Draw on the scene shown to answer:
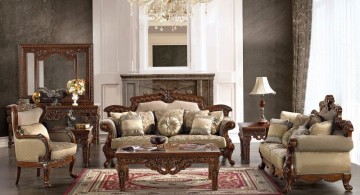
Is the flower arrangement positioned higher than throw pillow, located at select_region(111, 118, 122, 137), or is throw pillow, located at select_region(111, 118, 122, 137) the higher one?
the flower arrangement

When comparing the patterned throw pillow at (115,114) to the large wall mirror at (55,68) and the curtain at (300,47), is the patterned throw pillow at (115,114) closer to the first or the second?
the large wall mirror at (55,68)

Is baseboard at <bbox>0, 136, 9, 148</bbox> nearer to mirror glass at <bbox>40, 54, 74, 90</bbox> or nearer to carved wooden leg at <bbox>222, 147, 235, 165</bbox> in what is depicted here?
mirror glass at <bbox>40, 54, 74, 90</bbox>

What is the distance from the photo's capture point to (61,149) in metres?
7.37

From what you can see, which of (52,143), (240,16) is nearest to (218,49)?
(240,16)

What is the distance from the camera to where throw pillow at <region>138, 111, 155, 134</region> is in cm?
880

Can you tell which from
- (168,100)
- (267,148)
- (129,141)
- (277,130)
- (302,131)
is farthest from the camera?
(168,100)

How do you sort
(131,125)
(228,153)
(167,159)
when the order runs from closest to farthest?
(167,159) → (228,153) → (131,125)

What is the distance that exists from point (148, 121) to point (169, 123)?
0.35m

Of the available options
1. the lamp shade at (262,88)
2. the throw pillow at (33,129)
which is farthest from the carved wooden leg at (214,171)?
the lamp shade at (262,88)

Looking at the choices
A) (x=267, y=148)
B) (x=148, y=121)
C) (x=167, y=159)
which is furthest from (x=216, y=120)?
(x=167, y=159)

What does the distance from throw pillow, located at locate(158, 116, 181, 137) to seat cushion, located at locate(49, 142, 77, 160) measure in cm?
148

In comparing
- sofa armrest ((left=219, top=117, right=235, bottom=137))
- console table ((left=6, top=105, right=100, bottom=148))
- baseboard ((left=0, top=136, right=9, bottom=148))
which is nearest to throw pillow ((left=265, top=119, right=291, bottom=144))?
sofa armrest ((left=219, top=117, right=235, bottom=137))

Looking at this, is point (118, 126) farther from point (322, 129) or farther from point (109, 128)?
point (322, 129)

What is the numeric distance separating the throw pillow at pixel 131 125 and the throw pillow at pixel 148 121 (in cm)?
13
